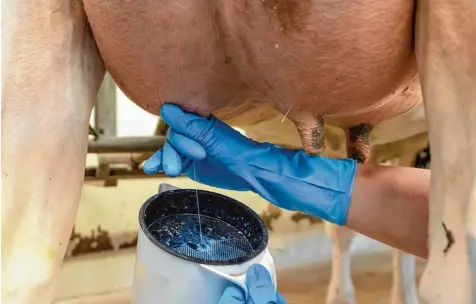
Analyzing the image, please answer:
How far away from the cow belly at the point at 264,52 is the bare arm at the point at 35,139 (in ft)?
0.16

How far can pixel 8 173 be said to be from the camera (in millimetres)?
647

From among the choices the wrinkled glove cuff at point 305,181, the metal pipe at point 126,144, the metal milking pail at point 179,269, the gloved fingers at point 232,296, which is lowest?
the gloved fingers at point 232,296

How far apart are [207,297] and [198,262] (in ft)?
0.14

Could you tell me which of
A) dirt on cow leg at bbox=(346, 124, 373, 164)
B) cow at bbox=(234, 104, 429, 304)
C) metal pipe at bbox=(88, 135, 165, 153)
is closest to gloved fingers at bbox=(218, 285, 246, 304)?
dirt on cow leg at bbox=(346, 124, 373, 164)

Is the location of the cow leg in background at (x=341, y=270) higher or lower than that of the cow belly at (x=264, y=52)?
lower

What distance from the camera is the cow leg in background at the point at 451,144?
494 millimetres

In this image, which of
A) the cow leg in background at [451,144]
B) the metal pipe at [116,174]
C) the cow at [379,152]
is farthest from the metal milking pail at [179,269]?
the metal pipe at [116,174]

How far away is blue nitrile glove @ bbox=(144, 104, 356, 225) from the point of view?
0.77m

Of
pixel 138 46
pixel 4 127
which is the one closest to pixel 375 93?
pixel 138 46

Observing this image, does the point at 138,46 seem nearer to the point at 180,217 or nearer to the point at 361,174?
the point at 180,217

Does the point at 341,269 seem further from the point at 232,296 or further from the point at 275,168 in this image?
the point at 232,296

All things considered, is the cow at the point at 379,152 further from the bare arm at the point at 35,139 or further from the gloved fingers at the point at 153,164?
the bare arm at the point at 35,139

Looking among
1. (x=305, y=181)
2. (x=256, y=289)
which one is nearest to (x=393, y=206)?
(x=305, y=181)

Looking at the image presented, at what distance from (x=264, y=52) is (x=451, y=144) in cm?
19
